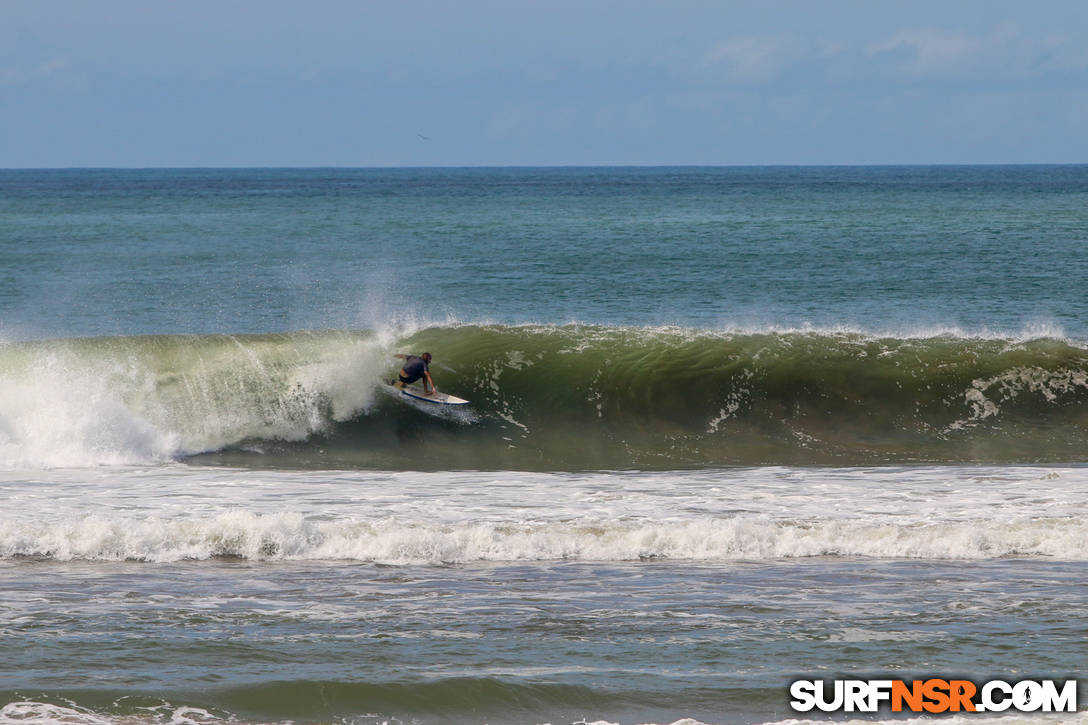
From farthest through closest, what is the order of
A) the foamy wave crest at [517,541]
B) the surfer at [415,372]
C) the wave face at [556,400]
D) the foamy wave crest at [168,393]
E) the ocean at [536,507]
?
the surfer at [415,372], the wave face at [556,400], the foamy wave crest at [168,393], the foamy wave crest at [517,541], the ocean at [536,507]

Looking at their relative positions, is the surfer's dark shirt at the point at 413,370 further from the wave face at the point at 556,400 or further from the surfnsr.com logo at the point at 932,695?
the surfnsr.com logo at the point at 932,695

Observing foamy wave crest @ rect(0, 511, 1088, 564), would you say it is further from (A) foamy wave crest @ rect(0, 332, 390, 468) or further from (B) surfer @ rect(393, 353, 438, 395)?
(B) surfer @ rect(393, 353, 438, 395)

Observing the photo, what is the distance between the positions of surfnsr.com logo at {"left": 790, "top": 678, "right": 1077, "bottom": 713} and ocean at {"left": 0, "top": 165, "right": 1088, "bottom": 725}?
118 mm

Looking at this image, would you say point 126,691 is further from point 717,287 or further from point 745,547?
point 717,287

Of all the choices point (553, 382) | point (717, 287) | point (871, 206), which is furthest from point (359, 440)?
point (871, 206)

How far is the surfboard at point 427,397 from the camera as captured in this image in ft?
58.4

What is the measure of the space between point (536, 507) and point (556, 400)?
20.7ft

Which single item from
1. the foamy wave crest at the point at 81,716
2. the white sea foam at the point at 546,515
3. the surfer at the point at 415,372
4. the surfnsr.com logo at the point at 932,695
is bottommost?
the white sea foam at the point at 546,515

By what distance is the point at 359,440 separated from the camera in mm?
16766

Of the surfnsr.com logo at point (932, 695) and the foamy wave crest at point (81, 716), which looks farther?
the surfnsr.com logo at point (932, 695)

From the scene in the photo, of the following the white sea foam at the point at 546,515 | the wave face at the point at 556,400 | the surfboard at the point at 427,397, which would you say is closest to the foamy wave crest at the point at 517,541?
the white sea foam at the point at 546,515

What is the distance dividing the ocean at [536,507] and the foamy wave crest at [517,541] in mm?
Answer: 34

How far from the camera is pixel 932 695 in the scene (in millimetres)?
6906

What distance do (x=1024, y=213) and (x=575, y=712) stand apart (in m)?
72.6
